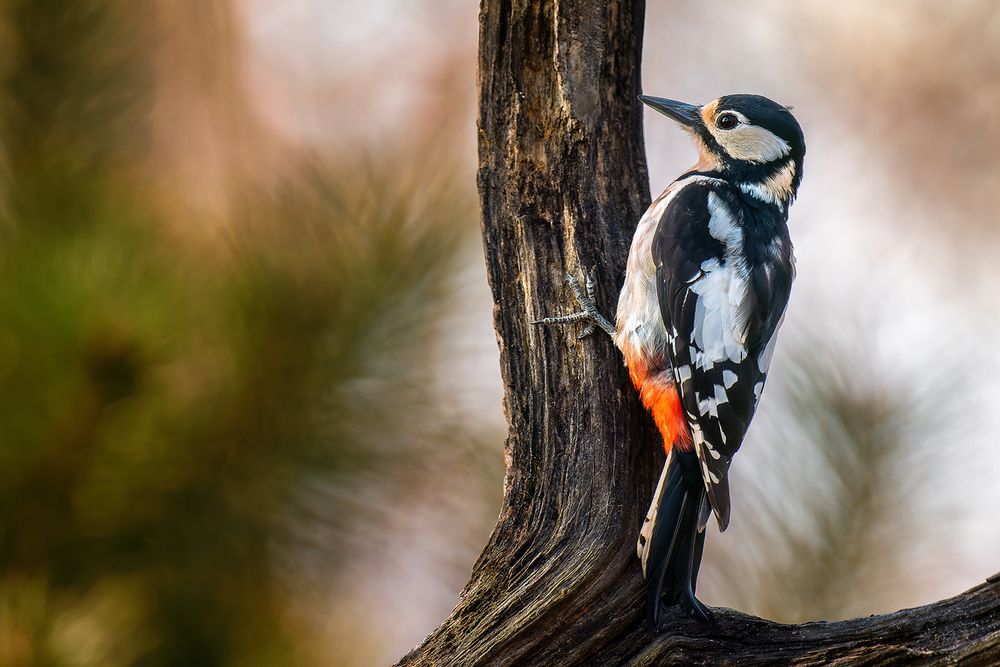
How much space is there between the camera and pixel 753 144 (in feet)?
6.33

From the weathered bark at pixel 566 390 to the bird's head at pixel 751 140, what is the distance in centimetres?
38

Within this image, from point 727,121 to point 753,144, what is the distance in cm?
7

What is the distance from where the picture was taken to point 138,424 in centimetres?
134

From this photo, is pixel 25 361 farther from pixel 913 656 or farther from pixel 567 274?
pixel 913 656

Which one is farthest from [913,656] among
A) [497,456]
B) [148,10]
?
[148,10]

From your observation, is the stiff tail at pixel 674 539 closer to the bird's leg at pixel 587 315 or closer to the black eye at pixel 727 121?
the bird's leg at pixel 587 315

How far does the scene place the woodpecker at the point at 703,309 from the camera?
1.44 meters

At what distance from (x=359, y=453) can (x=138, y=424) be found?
0.34 metres

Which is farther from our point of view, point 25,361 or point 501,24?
point 501,24

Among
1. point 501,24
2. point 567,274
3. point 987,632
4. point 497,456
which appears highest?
point 501,24

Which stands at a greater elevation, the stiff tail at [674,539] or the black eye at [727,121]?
the black eye at [727,121]

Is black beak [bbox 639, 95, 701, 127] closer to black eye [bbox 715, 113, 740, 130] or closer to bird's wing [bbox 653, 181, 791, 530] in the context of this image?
black eye [bbox 715, 113, 740, 130]

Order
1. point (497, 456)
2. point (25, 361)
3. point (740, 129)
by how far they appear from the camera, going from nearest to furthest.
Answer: point (25, 361), point (497, 456), point (740, 129)

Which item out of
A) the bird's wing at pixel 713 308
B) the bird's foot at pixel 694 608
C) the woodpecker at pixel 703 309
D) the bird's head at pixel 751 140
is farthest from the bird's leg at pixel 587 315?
the bird's head at pixel 751 140
